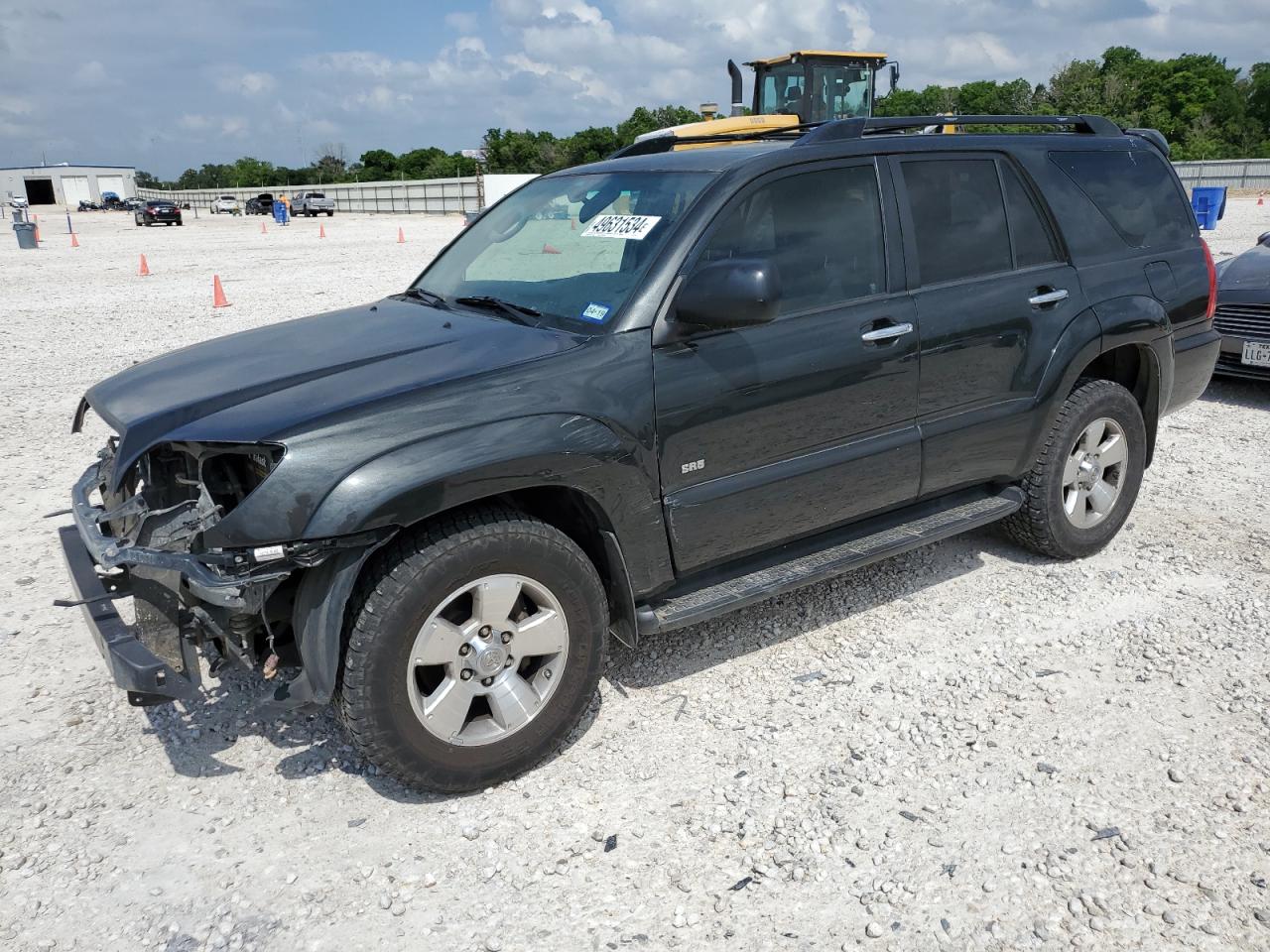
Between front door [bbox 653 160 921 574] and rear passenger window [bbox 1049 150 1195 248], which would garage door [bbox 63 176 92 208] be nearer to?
rear passenger window [bbox 1049 150 1195 248]

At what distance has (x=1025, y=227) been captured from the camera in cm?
440

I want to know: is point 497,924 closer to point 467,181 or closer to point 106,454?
point 106,454

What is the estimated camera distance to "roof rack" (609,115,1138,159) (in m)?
3.95

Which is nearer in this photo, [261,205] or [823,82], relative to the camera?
[823,82]

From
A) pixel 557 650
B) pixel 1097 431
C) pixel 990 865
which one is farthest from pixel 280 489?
pixel 1097 431

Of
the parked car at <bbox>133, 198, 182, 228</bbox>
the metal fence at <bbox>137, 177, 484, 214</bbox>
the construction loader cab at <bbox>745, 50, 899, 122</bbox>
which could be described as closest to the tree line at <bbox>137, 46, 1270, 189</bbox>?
the metal fence at <bbox>137, 177, 484, 214</bbox>

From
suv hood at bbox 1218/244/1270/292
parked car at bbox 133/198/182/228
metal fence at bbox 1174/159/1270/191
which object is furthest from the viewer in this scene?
parked car at bbox 133/198/182/228

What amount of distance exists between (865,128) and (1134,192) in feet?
5.48

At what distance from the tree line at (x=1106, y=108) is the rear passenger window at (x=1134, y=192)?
4389cm

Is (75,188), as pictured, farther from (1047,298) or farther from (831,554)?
(831,554)

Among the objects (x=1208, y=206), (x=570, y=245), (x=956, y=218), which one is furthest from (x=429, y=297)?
(x=1208, y=206)

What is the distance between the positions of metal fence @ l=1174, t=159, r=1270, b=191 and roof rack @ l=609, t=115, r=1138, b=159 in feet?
144

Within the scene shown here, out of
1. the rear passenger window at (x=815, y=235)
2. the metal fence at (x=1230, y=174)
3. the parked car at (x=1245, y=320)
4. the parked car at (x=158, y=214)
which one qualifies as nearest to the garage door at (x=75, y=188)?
the parked car at (x=158, y=214)

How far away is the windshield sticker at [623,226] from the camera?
3.61m
